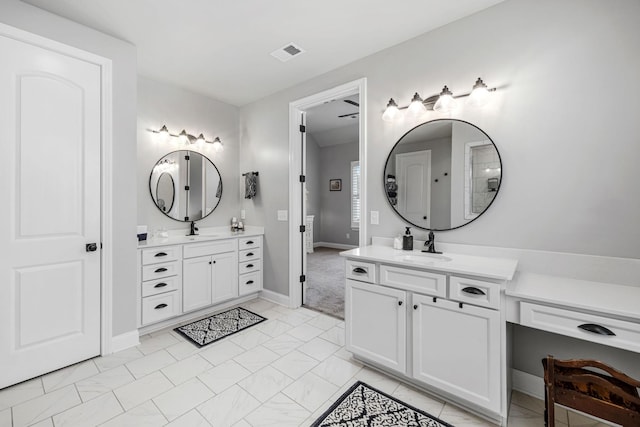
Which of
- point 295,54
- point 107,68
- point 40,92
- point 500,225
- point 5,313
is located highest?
point 295,54

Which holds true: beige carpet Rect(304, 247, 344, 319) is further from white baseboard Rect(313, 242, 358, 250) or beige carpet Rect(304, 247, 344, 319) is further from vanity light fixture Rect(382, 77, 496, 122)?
vanity light fixture Rect(382, 77, 496, 122)

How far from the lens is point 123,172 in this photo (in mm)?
2561

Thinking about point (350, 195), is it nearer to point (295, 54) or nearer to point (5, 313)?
point (295, 54)

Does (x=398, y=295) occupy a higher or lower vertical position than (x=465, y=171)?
lower

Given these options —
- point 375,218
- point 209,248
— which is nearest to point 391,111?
point 375,218

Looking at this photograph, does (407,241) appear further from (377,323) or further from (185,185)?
(185,185)

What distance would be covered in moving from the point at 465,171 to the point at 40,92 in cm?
334

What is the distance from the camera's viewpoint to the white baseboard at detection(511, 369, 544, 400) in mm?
1913

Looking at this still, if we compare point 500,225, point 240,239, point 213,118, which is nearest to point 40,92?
point 213,118

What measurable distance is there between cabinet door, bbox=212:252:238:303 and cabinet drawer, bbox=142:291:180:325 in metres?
0.44

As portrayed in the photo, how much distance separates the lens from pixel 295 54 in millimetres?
2793

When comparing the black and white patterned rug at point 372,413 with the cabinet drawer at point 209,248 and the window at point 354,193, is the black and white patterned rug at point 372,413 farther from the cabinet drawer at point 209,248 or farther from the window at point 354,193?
the window at point 354,193

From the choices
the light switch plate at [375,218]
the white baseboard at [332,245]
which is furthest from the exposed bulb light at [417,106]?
the white baseboard at [332,245]

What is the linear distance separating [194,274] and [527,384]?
3.12 meters
